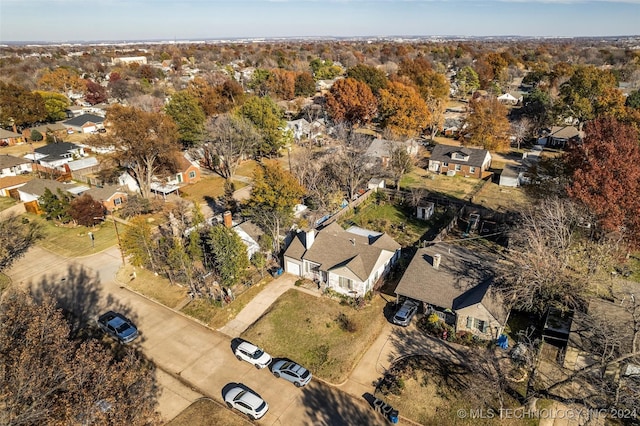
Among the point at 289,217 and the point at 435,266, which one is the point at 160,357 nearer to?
the point at 289,217

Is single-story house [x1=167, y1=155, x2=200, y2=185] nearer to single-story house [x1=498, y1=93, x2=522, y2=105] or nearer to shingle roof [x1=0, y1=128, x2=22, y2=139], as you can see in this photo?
shingle roof [x1=0, y1=128, x2=22, y2=139]

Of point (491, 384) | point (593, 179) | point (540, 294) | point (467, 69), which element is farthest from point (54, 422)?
point (467, 69)

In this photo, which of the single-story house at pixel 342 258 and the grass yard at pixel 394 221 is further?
the grass yard at pixel 394 221

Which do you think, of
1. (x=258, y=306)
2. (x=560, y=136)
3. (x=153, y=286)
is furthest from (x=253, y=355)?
(x=560, y=136)

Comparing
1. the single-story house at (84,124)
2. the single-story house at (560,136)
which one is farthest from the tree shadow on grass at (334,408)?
the single-story house at (84,124)

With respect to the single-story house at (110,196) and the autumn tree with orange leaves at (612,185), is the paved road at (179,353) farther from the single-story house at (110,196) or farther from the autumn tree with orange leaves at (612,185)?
the autumn tree with orange leaves at (612,185)

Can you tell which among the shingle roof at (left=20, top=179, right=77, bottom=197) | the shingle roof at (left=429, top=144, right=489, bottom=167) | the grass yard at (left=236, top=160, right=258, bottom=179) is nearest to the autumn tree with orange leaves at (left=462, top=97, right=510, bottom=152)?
the shingle roof at (left=429, top=144, right=489, bottom=167)

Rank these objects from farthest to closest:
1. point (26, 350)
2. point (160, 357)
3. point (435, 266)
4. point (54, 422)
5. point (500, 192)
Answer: point (500, 192) < point (435, 266) < point (160, 357) < point (26, 350) < point (54, 422)
